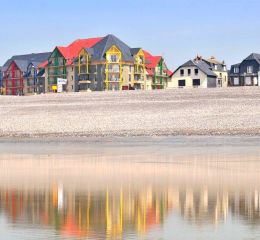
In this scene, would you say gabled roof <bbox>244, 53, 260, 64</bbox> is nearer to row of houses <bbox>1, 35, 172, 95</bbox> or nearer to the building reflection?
row of houses <bbox>1, 35, 172, 95</bbox>

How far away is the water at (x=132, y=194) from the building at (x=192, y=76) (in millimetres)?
94975

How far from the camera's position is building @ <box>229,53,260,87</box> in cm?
14600

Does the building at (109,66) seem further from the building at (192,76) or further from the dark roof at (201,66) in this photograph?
the dark roof at (201,66)

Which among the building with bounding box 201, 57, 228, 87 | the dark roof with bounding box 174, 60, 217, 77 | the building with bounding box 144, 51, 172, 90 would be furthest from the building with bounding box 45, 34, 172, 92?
the building with bounding box 201, 57, 228, 87

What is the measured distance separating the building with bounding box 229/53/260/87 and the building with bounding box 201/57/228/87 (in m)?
2.64

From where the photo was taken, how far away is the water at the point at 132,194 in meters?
15.9

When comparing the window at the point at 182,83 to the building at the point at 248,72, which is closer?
the window at the point at 182,83

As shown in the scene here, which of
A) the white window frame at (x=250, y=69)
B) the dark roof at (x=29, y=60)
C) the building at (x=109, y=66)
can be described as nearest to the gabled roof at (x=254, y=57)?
the white window frame at (x=250, y=69)

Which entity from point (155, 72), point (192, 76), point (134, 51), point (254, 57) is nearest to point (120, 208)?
point (134, 51)

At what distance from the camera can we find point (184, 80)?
136625 mm

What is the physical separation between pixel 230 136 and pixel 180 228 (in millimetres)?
33769

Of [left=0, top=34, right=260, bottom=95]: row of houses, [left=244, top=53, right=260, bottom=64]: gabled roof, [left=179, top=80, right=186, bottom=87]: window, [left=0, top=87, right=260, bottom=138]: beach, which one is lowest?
[left=0, top=87, right=260, bottom=138]: beach

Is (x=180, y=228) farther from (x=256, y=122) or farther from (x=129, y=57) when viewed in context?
(x=129, y=57)

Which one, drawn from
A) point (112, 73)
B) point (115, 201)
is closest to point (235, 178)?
point (115, 201)
